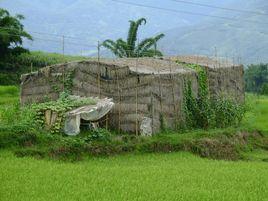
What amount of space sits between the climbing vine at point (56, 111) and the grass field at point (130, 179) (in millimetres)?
2038

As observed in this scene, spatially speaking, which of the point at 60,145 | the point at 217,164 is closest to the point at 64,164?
the point at 60,145

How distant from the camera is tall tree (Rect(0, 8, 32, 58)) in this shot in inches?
1228

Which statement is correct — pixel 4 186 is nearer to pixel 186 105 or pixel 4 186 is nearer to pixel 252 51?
pixel 186 105

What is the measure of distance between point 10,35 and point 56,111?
16.8m

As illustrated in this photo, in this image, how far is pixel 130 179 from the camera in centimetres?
1129

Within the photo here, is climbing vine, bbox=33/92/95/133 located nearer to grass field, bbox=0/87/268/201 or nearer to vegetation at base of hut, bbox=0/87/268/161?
vegetation at base of hut, bbox=0/87/268/161

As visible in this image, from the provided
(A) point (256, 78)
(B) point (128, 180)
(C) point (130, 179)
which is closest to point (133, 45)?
(A) point (256, 78)

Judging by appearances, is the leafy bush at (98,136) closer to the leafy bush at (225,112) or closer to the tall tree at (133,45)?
→ the leafy bush at (225,112)

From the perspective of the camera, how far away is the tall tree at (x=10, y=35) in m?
31.2

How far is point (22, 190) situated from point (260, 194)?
4.56 meters

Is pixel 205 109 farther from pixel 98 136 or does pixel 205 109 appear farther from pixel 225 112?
pixel 98 136

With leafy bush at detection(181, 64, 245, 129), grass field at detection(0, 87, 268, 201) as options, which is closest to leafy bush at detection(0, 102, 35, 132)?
grass field at detection(0, 87, 268, 201)

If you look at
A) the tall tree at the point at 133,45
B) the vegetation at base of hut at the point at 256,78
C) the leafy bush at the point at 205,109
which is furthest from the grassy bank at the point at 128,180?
the vegetation at base of hut at the point at 256,78

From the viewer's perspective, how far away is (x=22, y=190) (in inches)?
384
